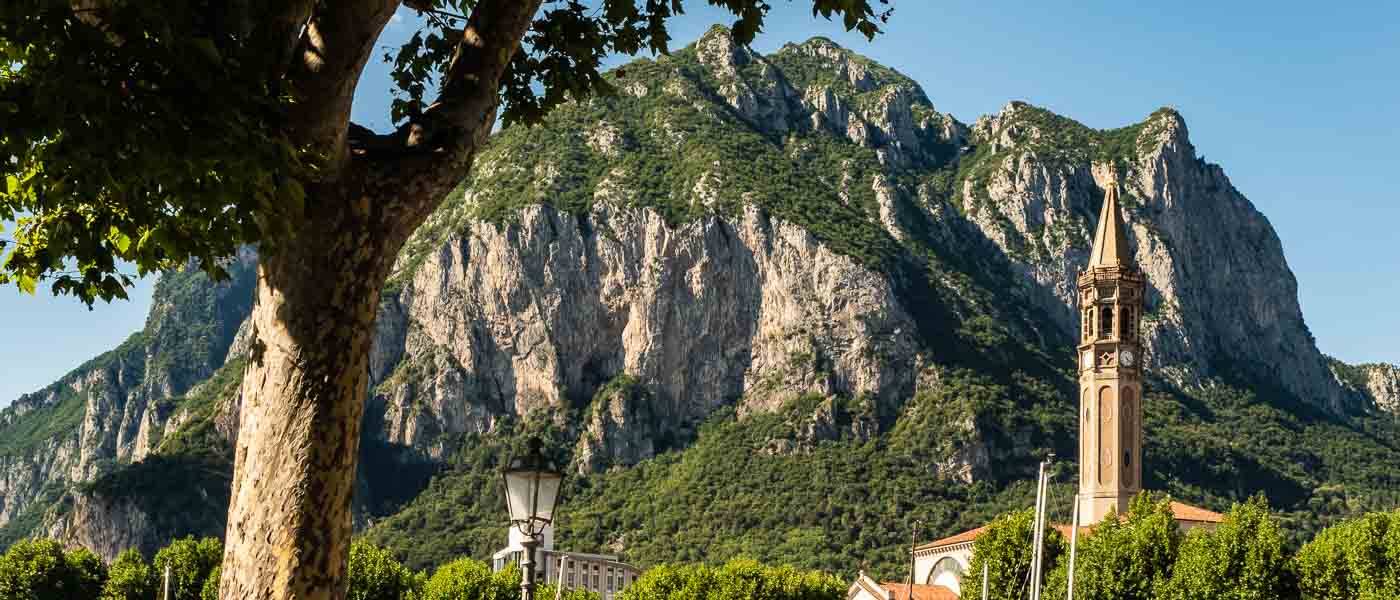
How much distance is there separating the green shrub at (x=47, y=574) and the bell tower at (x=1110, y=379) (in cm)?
4688

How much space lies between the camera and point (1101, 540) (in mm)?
56531

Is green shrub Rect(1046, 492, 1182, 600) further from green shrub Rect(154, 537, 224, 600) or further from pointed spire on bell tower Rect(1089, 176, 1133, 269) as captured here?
green shrub Rect(154, 537, 224, 600)

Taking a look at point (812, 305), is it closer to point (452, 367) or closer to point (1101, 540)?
point (452, 367)

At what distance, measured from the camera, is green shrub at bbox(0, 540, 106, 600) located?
239 ft

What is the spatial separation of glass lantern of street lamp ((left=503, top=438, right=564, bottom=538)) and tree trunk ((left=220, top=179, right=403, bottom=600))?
471cm

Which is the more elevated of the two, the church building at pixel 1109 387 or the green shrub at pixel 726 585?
the church building at pixel 1109 387

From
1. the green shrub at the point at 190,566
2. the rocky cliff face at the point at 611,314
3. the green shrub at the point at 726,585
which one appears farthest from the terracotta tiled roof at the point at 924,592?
the rocky cliff face at the point at 611,314

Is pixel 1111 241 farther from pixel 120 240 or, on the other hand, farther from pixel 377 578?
pixel 120 240

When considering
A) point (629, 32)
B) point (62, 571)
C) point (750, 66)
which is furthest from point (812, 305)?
point (629, 32)

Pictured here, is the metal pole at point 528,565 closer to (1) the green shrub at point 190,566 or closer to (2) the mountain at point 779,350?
(1) the green shrub at point 190,566

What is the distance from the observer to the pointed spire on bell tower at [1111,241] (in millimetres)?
81000

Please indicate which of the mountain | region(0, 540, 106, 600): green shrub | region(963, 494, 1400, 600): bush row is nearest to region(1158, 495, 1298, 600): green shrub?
region(963, 494, 1400, 600): bush row

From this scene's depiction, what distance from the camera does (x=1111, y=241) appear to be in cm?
8200

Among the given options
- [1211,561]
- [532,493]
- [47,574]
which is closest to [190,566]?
[47,574]
